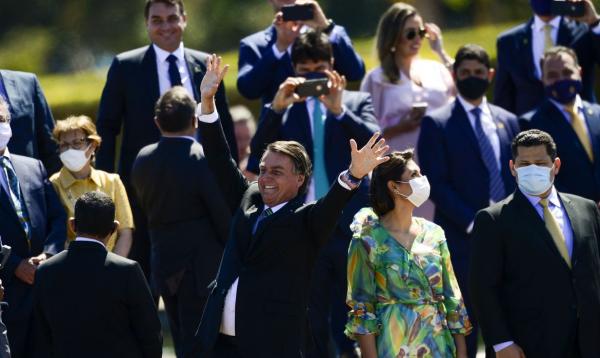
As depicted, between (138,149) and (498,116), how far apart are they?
8.16ft

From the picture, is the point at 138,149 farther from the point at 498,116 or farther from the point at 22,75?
Answer: the point at 498,116

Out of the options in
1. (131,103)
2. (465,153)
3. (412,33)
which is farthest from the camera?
(412,33)

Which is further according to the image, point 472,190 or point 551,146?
point 472,190

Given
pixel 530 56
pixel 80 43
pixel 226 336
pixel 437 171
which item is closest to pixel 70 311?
pixel 226 336

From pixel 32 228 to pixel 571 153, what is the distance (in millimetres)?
3688

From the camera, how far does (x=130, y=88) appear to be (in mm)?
10430

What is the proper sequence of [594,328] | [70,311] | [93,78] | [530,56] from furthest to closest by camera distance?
[93,78], [530,56], [594,328], [70,311]

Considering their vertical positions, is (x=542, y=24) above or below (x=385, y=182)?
above

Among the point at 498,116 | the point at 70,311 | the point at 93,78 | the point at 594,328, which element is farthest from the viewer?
the point at 93,78

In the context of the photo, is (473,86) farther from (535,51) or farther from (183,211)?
(183,211)

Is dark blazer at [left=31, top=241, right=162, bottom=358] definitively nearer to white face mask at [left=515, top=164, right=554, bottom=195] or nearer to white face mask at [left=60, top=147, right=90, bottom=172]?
white face mask at [left=60, top=147, right=90, bottom=172]

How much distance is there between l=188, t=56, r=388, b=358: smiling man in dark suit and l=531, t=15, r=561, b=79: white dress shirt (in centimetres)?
351

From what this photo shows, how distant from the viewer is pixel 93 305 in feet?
25.8

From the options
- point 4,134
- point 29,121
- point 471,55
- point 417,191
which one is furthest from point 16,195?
point 471,55
